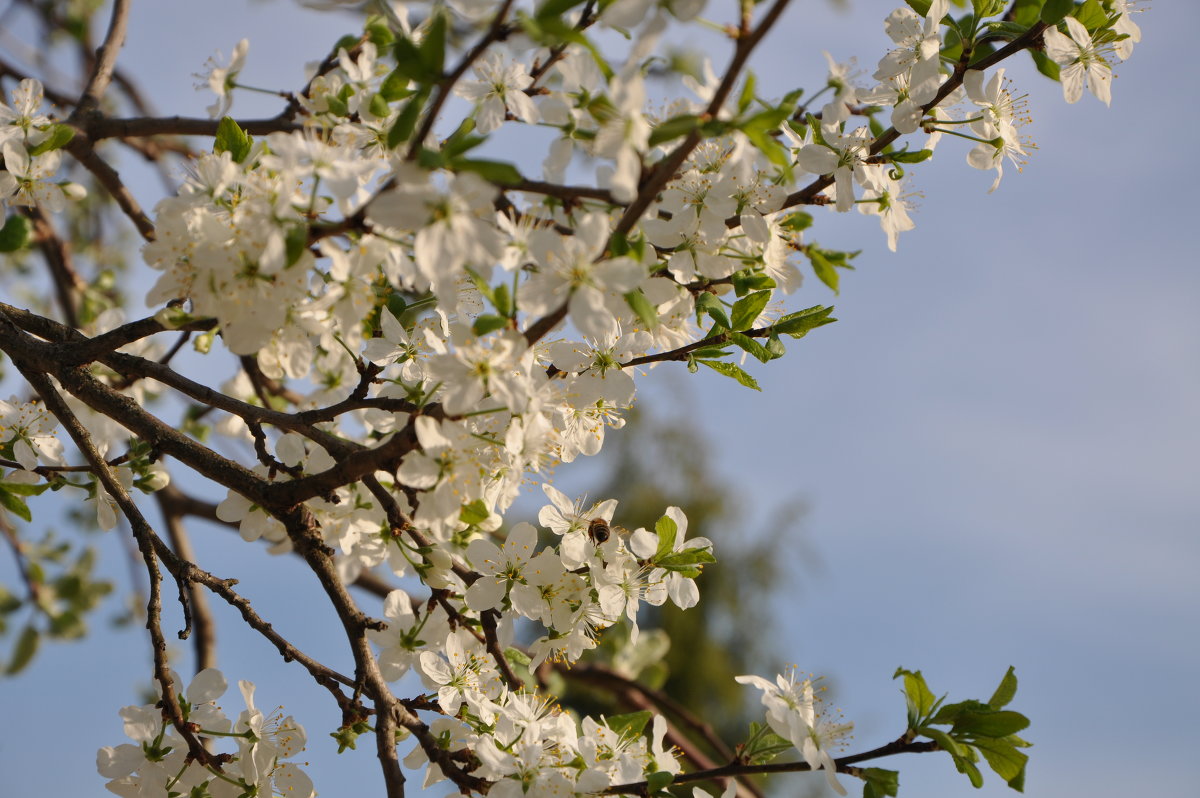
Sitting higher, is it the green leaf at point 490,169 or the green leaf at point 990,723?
the green leaf at point 490,169

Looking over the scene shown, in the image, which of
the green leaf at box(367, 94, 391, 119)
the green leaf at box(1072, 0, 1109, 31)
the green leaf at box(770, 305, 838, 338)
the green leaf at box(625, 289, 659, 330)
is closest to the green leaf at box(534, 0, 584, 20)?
the green leaf at box(625, 289, 659, 330)

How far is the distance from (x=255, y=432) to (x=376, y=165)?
63 cm

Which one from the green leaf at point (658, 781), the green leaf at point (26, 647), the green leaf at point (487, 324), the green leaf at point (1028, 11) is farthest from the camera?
the green leaf at point (26, 647)

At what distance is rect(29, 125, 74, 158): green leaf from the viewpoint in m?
1.75

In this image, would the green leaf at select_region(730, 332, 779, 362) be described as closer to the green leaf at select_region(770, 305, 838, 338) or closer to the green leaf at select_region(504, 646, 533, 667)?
the green leaf at select_region(770, 305, 838, 338)

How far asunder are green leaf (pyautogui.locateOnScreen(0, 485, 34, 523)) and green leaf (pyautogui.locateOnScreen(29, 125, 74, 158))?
2.06 feet

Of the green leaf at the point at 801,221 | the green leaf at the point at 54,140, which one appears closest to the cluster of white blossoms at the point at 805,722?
the green leaf at the point at 801,221

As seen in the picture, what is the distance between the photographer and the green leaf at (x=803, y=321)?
1513 mm

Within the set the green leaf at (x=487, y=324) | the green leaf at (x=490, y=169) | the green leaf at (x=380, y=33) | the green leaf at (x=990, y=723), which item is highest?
the green leaf at (x=380, y=33)

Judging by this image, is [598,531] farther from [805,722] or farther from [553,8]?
[553,8]

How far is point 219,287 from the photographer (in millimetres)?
1115

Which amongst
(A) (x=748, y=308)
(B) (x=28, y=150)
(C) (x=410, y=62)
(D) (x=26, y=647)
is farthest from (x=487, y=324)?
(D) (x=26, y=647)

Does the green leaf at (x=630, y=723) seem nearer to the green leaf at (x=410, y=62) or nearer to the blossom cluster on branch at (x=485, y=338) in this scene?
the blossom cluster on branch at (x=485, y=338)

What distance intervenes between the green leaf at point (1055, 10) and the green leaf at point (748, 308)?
2.08 feet
